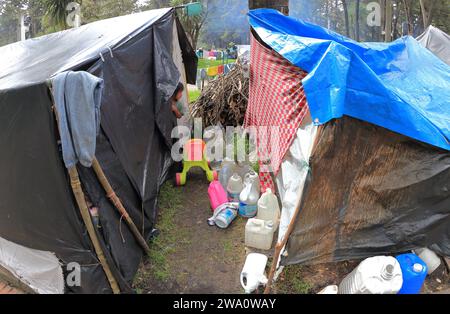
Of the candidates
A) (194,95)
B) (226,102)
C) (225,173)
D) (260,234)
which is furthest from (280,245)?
(194,95)

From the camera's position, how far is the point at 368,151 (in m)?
2.76

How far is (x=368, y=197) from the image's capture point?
2879 mm

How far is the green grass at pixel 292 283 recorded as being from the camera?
2.92m

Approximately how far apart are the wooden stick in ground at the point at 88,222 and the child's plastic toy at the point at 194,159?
224 cm

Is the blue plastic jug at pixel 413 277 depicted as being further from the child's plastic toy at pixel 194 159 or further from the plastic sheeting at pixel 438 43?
the plastic sheeting at pixel 438 43

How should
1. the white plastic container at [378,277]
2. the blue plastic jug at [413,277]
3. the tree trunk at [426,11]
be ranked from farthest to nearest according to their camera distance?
1. the tree trunk at [426,11]
2. the blue plastic jug at [413,277]
3. the white plastic container at [378,277]

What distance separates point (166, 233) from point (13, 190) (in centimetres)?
174

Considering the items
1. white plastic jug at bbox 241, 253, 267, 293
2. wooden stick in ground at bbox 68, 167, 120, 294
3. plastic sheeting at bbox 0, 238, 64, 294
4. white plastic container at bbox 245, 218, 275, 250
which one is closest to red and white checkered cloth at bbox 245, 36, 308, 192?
white plastic container at bbox 245, 218, 275, 250

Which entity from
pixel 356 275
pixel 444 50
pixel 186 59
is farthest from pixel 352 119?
pixel 444 50

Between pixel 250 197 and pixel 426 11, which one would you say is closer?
pixel 250 197

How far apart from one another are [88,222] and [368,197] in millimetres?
2490

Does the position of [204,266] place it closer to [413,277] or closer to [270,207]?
[270,207]

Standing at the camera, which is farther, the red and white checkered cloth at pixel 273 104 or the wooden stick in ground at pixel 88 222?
the red and white checkered cloth at pixel 273 104

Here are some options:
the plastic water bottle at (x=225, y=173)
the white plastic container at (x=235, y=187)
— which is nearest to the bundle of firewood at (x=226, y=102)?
the plastic water bottle at (x=225, y=173)
